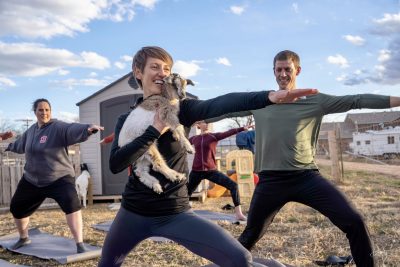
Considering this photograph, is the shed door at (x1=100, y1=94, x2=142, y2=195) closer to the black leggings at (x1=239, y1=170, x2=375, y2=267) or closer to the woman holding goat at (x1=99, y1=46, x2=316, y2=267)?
the black leggings at (x1=239, y1=170, x2=375, y2=267)

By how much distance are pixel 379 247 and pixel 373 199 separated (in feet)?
19.1

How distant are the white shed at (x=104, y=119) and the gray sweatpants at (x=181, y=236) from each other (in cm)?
993

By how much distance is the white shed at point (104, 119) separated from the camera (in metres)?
12.7

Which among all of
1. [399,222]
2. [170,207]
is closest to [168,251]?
[170,207]

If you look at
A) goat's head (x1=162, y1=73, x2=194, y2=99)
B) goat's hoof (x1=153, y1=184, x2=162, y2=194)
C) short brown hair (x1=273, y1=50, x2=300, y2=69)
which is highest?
short brown hair (x1=273, y1=50, x2=300, y2=69)

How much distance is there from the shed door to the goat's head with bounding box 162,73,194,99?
A: 980cm

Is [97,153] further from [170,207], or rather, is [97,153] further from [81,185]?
[170,207]

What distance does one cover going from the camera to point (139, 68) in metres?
2.95

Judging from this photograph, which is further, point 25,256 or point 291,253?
point 25,256

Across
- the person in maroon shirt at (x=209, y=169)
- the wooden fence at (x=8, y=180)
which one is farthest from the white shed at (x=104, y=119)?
the person in maroon shirt at (x=209, y=169)

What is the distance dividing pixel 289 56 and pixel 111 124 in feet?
29.8

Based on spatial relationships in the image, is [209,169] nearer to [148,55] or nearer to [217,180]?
[217,180]

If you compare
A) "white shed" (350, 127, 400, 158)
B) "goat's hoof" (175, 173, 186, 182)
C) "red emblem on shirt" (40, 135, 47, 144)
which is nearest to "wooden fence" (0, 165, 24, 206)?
"red emblem on shirt" (40, 135, 47, 144)

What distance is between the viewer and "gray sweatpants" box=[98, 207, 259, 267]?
251cm
